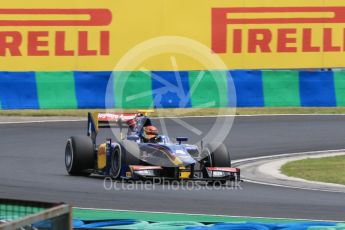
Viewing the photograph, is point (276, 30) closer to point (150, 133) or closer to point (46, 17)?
point (46, 17)

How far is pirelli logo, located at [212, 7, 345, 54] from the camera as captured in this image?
24.9 metres

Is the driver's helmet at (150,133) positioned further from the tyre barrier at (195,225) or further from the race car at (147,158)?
the tyre barrier at (195,225)

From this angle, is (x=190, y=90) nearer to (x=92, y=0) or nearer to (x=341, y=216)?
(x=92, y=0)

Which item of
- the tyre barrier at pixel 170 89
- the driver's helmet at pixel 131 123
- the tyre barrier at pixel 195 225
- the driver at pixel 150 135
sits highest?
the tyre barrier at pixel 170 89

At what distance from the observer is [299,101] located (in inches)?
971

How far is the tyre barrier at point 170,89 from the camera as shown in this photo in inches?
928

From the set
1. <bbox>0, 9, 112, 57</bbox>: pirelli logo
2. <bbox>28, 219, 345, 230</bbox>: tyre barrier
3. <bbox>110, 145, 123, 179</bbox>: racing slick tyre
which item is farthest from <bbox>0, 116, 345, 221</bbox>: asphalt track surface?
<bbox>0, 9, 112, 57</bbox>: pirelli logo

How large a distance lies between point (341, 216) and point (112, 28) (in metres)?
13.9

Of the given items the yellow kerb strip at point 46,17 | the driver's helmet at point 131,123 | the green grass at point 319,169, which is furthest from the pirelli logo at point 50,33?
the driver's helmet at point 131,123

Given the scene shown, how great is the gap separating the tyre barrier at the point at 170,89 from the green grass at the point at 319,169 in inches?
264

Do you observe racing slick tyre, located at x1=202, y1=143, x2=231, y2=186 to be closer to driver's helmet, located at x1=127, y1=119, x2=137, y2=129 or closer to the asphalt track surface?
the asphalt track surface

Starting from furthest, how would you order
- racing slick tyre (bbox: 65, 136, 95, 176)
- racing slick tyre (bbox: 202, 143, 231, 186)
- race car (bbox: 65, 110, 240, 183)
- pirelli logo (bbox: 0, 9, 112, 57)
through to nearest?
pirelli logo (bbox: 0, 9, 112, 57) < racing slick tyre (bbox: 65, 136, 95, 176) < racing slick tyre (bbox: 202, 143, 231, 186) < race car (bbox: 65, 110, 240, 183)

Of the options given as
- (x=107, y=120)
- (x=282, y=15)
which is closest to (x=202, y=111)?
(x=282, y=15)

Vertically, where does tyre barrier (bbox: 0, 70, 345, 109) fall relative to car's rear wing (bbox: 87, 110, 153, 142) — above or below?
above
